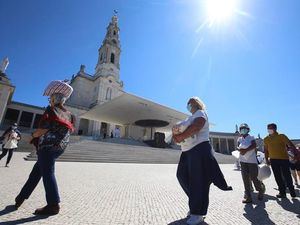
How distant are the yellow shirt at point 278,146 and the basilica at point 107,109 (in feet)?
59.4

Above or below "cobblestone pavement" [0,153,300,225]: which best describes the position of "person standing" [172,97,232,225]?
above

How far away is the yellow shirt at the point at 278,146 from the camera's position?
4080 millimetres

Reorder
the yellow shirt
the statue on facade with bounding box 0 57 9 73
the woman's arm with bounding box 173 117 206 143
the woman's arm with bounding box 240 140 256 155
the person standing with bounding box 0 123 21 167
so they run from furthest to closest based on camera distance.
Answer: the statue on facade with bounding box 0 57 9 73 → the person standing with bounding box 0 123 21 167 → the yellow shirt → the woman's arm with bounding box 240 140 256 155 → the woman's arm with bounding box 173 117 206 143

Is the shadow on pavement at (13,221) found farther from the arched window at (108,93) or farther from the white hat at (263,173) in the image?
the arched window at (108,93)

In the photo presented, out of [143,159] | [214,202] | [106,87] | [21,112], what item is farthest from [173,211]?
[106,87]

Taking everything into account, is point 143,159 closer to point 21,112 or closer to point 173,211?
point 173,211

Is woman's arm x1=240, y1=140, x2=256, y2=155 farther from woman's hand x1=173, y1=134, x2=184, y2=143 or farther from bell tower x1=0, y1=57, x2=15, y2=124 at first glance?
bell tower x1=0, y1=57, x2=15, y2=124

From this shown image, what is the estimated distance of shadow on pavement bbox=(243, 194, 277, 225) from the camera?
2.33 metres

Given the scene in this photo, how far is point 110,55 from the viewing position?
50656 mm

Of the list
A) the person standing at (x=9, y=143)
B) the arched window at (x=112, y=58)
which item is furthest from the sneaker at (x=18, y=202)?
the arched window at (x=112, y=58)

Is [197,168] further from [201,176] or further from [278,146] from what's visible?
[278,146]

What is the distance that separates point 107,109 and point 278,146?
23334 millimetres

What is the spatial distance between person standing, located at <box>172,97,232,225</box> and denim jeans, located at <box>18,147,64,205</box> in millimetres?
1611

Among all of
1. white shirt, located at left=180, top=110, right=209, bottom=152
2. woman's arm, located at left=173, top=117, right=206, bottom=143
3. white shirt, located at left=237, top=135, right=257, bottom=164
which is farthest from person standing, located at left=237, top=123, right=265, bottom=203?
woman's arm, located at left=173, top=117, right=206, bottom=143
